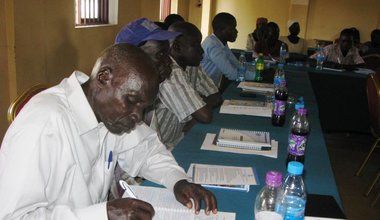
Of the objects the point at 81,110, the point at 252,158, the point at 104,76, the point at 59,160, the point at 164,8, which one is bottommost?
the point at 252,158

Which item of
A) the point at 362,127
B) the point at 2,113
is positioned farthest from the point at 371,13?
the point at 2,113

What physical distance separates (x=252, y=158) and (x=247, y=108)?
91 cm

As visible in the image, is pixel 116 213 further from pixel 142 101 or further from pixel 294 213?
pixel 294 213

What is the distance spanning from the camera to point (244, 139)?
2.05m

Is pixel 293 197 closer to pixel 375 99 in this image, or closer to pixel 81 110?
pixel 81 110

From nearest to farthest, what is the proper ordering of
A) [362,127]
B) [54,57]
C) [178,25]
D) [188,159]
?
[188,159] < [178,25] < [54,57] < [362,127]

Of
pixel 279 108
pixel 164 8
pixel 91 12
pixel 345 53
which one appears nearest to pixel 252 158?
pixel 279 108

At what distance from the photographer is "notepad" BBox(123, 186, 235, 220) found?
4.16 ft

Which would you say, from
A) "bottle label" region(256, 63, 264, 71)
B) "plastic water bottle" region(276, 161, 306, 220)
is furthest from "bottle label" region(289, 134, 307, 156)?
"bottle label" region(256, 63, 264, 71)

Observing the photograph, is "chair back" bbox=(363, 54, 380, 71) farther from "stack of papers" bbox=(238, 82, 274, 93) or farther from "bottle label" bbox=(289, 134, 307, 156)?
"bottle label" bbox=(289, 134, 307, 156)

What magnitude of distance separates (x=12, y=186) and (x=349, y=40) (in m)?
5.42

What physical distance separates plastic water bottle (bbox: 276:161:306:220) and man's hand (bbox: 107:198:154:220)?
1.32 ft

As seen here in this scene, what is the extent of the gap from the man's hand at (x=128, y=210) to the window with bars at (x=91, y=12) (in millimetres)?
3879

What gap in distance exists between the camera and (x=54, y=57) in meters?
3.90
